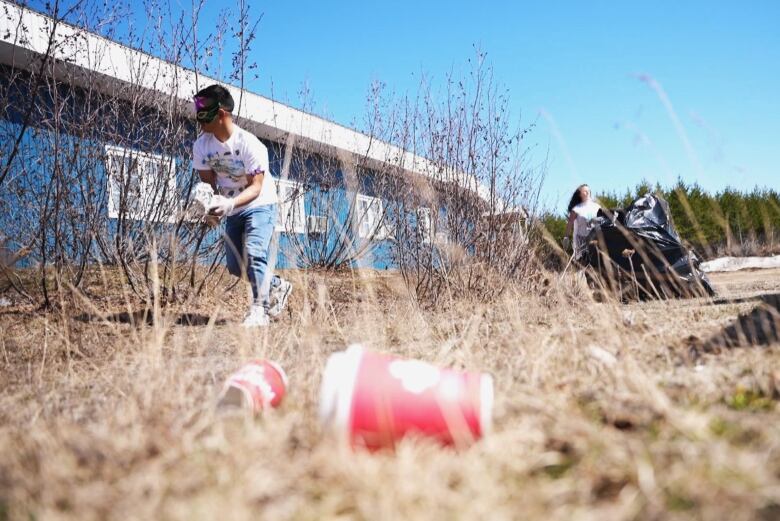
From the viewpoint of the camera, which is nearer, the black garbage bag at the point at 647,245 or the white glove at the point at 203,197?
the white glove at the point at 203,197

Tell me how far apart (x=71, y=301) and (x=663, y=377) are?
4363 millimetres

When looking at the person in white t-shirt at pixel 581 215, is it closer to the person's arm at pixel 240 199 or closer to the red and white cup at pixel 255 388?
the person's arm at pixel 240 199

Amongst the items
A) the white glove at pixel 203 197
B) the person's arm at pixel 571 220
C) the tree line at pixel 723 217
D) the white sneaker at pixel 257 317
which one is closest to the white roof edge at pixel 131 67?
the white glove at pixel 203 197

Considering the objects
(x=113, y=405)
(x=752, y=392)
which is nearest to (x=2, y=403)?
(x=113, y=405)

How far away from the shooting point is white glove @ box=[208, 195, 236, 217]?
11.4ft

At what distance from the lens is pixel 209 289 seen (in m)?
5.36

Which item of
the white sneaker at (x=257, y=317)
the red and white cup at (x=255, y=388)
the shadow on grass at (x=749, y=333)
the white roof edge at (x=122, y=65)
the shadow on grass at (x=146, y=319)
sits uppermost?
the white roof edge at (x=122, y=65)

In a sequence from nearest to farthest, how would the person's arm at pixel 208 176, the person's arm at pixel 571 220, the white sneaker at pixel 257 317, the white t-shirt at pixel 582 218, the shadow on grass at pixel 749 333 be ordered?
the shadow on grass at pixel 749 333 → the white sneaker at pixel 257 317 → the person's arm at pixel 208 176 → the white t-shirt at pixel 582 218 → the person's arm at pixel 571 220

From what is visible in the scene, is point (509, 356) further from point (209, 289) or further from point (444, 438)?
point (209, 289)

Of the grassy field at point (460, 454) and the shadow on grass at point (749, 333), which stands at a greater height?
the shadow on grass at point (749, 333)

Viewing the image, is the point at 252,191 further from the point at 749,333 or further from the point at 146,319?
the point at 749,333

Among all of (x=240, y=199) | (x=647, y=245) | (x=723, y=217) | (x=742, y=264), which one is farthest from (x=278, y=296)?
(x=723, y=217)

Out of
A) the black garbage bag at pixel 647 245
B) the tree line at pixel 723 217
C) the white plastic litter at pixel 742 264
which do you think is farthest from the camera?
the tree line at pixel 723 217

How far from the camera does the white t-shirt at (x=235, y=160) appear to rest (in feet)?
12.3
